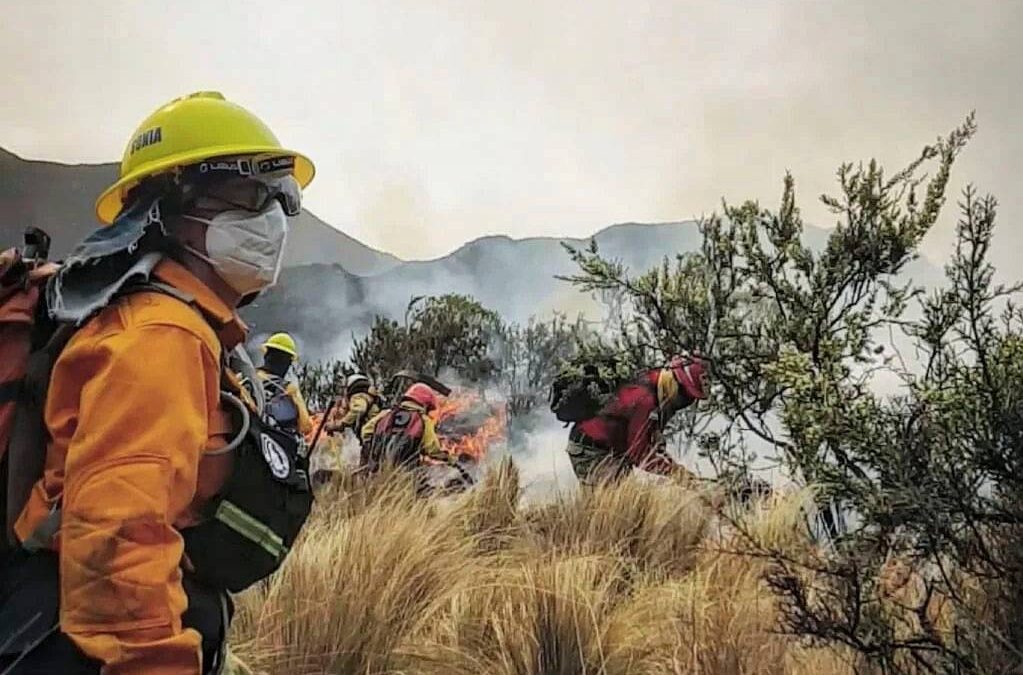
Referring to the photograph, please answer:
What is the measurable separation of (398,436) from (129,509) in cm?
523

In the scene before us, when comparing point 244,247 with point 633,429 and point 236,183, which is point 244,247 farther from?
point 633,429

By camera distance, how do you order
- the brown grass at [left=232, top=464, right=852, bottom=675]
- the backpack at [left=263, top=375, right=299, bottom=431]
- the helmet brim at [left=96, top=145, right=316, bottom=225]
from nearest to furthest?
the helmet brim at [left=96, top=145, right=316, bottom=225]
the brown grass at [left=232, top=464, right=852, bottom=675]
the backpack at [left=263, top=375, right=299, bottom=431]

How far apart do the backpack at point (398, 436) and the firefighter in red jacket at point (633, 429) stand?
94cm

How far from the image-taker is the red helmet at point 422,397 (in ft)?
23.1

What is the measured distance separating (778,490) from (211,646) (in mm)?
3302

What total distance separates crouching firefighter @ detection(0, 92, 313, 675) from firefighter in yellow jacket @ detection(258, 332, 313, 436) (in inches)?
123

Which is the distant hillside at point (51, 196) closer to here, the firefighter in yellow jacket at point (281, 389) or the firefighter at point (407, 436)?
the firefighter in yellow jacket at point (281, 389)

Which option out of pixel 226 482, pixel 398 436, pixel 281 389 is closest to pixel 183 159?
pixel 226 482

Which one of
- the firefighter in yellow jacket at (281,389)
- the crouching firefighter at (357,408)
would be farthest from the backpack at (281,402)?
the crouching firefighter at (357,408)

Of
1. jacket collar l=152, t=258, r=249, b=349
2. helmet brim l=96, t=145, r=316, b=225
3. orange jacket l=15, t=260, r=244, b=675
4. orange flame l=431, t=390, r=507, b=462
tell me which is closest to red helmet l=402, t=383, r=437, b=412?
orange flame l=431, t=390, r=507, b=462

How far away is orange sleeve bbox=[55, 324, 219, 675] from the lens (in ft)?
4.37

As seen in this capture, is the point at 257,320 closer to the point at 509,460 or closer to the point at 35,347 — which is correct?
the point at 509,460

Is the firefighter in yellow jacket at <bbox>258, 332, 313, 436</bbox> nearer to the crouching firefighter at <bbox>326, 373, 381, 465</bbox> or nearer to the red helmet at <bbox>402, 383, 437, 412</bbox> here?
the crouching firefighter at <bbox>326, 373, 381, 465</bbox>

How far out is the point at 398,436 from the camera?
6.55 meters
